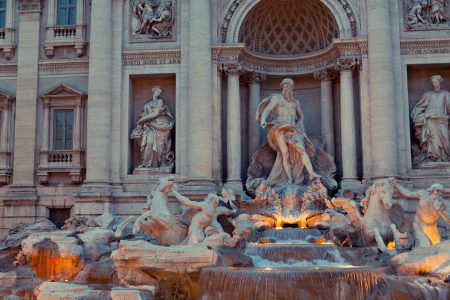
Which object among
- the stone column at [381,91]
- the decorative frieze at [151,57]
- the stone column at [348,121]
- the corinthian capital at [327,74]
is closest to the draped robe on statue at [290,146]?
the stone column at [348,121]

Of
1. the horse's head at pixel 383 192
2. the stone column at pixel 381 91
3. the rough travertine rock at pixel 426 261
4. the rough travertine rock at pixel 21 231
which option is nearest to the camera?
the rough travertine rock at pixel 426 261

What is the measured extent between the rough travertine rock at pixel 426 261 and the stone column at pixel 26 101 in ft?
44.4

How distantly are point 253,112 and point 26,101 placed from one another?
8.50m

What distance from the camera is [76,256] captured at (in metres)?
16.8

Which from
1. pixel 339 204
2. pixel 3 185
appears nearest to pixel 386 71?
pixel 339 204

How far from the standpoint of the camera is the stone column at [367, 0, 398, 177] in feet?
64.8

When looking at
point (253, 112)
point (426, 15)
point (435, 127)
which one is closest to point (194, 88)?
point (253, 112)

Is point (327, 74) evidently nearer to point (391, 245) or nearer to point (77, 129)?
point (391, 245)

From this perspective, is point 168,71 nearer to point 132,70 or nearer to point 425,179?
point 132,70

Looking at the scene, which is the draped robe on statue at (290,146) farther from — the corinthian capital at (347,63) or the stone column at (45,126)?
the stone column at (45,126)

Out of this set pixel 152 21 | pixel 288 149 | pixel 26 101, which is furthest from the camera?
pixel 26 101

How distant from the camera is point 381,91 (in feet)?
65.8

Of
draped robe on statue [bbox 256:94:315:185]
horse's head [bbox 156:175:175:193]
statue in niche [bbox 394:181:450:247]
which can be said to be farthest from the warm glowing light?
horse's head [bbox 156:175:175:193]

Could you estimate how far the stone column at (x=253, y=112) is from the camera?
2245 cm
